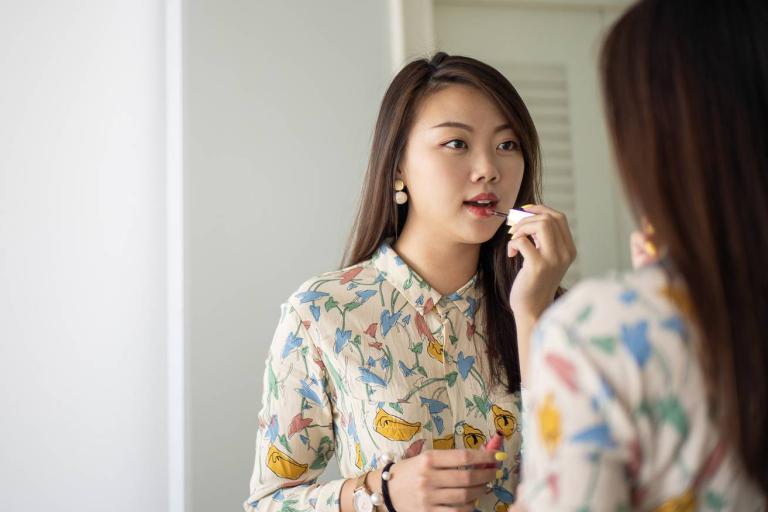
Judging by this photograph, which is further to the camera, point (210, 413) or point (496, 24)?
point (496, 24)

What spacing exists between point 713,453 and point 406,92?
2.98 ft

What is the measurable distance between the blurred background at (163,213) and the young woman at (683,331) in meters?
1.40

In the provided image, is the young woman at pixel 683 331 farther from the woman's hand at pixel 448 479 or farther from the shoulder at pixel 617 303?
the woman's hand at pixel 448 479

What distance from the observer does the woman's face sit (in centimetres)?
131

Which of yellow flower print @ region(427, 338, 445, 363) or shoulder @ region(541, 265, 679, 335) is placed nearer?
shoulder @ region(541, 265, 679, 335)

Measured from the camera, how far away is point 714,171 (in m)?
0.60

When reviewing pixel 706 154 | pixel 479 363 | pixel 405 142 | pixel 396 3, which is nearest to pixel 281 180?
pixel 396 3

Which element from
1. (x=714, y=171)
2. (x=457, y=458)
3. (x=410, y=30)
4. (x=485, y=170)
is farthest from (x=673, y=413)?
(x=410, y=30)

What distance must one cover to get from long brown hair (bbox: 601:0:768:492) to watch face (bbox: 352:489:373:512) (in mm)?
664

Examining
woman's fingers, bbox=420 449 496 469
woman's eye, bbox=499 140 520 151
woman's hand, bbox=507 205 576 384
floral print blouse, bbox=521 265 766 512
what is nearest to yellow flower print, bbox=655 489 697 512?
floral print blouse, bbox=521 265 766 512

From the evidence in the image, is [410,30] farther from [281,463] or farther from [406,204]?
[281,463]

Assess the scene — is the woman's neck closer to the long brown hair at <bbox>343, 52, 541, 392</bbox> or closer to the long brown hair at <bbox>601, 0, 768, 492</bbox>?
the long brown hair at <bbox>343, 52, 541, 392</bbox>

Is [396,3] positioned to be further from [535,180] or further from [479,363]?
[479,363]

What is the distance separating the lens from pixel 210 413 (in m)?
1.89
